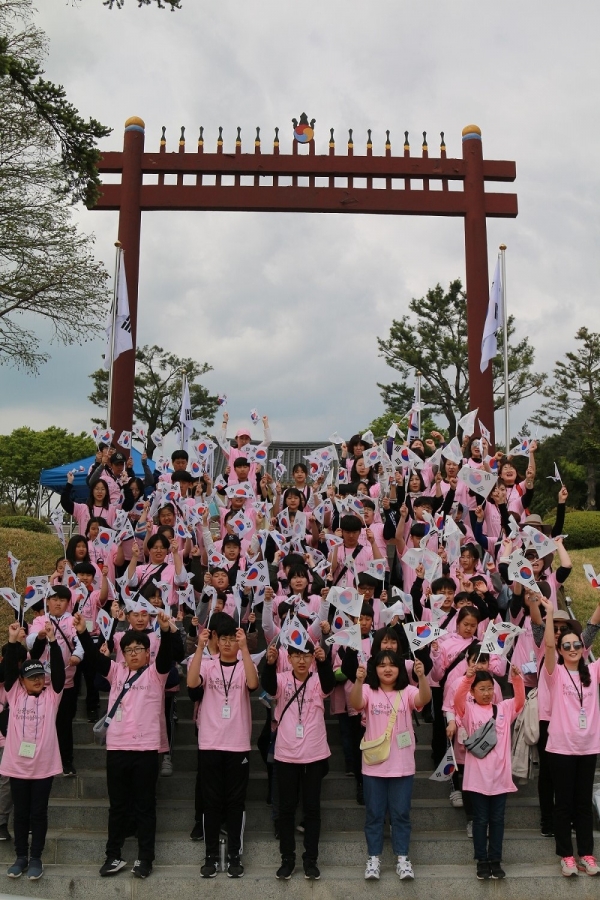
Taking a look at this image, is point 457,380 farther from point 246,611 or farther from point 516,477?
point 246,611

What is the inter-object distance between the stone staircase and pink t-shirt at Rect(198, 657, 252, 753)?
28.3 inches

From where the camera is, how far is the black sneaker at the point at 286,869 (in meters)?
5.11

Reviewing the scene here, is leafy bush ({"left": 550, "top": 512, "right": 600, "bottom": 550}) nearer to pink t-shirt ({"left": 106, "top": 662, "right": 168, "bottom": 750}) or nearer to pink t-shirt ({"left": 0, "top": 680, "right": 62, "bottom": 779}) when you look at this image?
pink t-shirt ({"left": 106, "top": 662, "right": 168, "bottom": 750})

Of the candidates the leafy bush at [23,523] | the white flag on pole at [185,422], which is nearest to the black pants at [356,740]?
the white flag on pole at [185,422]

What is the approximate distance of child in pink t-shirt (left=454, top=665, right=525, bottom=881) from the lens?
5164 mm

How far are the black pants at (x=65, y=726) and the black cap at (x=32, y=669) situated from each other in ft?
2.04

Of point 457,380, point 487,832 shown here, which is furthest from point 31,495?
point 487,832

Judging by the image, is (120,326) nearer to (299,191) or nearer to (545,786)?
(299,191)

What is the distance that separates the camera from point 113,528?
8039mm

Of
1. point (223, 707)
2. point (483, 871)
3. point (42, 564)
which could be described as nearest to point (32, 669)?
point (223, 707)

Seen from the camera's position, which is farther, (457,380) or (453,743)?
(457,380)

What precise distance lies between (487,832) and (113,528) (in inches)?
176

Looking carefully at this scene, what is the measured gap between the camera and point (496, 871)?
5148mm

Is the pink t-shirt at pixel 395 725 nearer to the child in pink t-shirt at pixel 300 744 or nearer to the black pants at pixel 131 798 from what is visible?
the child in pink t-shirt at pixel 300 744
